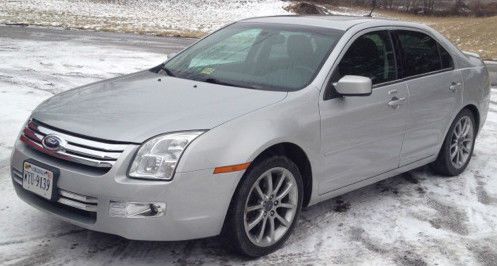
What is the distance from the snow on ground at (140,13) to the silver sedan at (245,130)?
62.3 feet

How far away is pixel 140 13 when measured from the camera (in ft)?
123

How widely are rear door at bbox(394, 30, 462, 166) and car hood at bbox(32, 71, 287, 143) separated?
4.87 ft

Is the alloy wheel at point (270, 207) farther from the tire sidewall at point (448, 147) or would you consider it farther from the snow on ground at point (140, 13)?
the snow on ground at point (140, 13)

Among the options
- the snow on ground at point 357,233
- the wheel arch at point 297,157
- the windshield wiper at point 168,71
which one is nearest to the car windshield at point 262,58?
the windshield wiper at point 168,71

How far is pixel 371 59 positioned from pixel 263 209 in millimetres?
1641

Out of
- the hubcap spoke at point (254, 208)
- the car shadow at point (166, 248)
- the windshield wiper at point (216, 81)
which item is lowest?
the car shadow at point (166, 248)

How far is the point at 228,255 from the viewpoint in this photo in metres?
3.97

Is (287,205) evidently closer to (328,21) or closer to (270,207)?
(270,207)

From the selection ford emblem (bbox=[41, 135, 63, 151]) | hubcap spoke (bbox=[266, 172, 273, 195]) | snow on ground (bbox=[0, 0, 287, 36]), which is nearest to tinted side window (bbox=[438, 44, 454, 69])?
hubcap spoke (bbox=[266, 172, 273, 195])

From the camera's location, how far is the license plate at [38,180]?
11.9 feet

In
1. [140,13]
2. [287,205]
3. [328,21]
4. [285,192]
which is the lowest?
[140,13]

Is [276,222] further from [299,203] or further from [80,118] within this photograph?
[80,118]

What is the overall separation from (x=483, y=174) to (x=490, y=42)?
17.4m

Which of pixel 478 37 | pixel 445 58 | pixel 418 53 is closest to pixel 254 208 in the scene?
pixel 418 53
